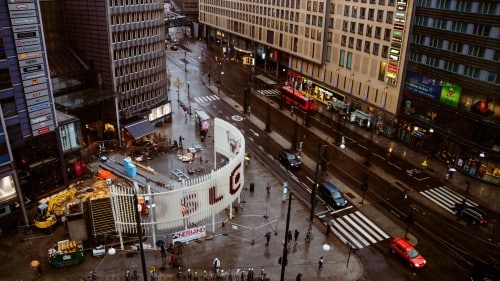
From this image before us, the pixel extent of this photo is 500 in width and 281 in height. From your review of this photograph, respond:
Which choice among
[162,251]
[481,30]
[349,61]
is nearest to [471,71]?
[481,30]

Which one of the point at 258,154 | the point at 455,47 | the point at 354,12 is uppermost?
the point at 354,12

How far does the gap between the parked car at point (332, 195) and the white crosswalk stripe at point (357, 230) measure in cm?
205

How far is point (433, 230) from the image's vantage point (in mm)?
51281

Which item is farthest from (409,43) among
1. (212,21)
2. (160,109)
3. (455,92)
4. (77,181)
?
(212,21)

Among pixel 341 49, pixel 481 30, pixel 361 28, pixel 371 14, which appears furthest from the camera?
pixel 341 49

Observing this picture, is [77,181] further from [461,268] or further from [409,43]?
[409,43]

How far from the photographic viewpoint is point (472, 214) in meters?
52.6

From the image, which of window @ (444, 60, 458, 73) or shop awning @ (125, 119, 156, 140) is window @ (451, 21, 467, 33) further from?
shop awning @ (125, 119, 156, 140)

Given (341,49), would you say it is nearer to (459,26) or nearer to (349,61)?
(349,61)

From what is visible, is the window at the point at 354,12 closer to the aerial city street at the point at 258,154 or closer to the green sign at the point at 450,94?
the aerial city street at the point at 258,154

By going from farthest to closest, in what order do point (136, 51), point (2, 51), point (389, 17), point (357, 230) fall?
point (389, 17) < point (136, 51) < point (357, 230) < point (2, 51)

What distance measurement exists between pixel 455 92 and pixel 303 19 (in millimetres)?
44647

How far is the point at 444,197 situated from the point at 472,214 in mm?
5944

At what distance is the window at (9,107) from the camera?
4688cm
